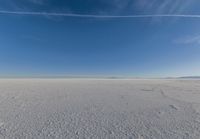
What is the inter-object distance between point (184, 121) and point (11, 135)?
457 cm

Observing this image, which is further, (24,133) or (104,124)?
(104,124)

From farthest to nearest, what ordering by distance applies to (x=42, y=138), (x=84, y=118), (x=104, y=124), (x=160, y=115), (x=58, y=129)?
(x=160, y=115) → (x=84, y=118) → (x=104, y=124) → (x=58, y=129) → (x=42, y=138)

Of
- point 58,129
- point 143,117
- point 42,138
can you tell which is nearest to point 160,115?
point 143,117

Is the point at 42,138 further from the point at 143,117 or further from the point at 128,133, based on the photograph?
the point at 143,117

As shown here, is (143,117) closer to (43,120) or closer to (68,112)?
(68,112)

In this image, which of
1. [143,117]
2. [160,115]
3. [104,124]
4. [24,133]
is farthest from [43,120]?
[160,115]

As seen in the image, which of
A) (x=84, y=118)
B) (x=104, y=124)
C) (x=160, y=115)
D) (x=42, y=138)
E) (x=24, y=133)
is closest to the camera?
(x=42, y=138)

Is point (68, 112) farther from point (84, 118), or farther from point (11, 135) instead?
point (11, 135)

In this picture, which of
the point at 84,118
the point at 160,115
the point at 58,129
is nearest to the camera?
the point at 58,129

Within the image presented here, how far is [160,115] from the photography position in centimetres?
455

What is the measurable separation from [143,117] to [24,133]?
3391mm

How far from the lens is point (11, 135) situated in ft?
9.86

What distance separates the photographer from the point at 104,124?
3.77 metres

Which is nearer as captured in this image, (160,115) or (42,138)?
(42,138)
